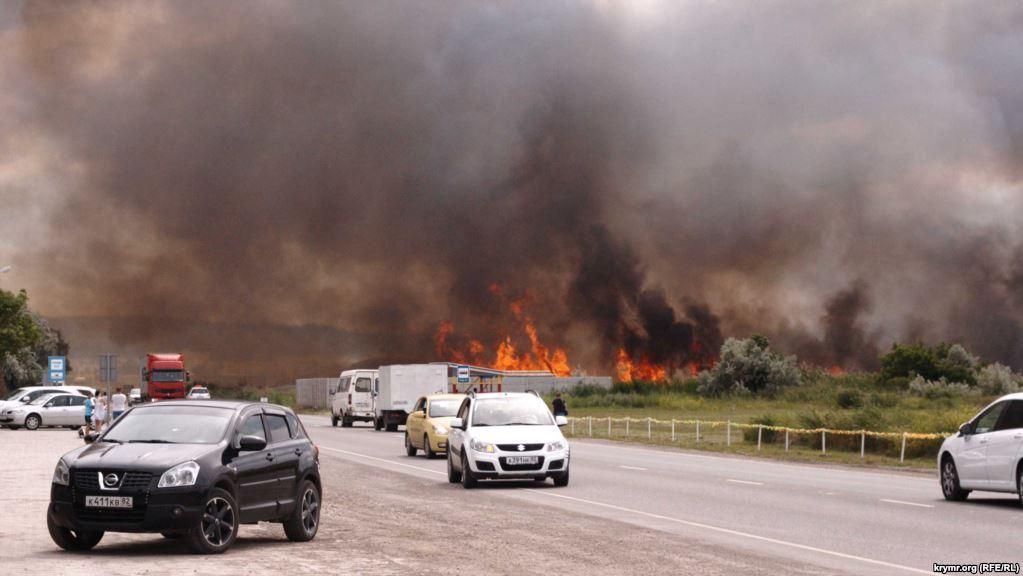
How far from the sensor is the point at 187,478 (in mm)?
13188

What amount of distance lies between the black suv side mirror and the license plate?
4.60ft

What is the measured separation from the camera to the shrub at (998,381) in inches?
3421

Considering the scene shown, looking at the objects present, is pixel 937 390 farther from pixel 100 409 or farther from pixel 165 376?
pixel 100 409

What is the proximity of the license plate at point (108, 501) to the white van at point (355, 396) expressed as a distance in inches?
1801

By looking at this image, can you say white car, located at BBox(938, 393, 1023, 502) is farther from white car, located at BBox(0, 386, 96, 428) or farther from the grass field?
white car, located at BBox(0, 386, 96, 428)

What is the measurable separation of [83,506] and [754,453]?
28.8m

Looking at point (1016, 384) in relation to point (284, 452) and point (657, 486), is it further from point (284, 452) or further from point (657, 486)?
point (284, 452)

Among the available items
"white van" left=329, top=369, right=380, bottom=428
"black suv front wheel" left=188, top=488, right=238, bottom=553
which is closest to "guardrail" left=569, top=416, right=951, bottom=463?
"white van" left=329, top=369, right=380, bottom=428

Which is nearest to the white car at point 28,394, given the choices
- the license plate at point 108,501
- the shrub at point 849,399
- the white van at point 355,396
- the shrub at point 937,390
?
the white van at point 355,396

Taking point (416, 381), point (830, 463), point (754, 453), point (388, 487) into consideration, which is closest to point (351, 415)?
point (416, 381)

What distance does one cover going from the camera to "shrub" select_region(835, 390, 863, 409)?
6886 centimetres

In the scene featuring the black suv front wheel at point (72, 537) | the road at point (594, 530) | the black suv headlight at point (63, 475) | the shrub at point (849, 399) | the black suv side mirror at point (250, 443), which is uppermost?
the shrub at point (849, 399)

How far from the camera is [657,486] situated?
2472 cm

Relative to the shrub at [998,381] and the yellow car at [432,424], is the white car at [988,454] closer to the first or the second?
the yellow car at [432,424]
